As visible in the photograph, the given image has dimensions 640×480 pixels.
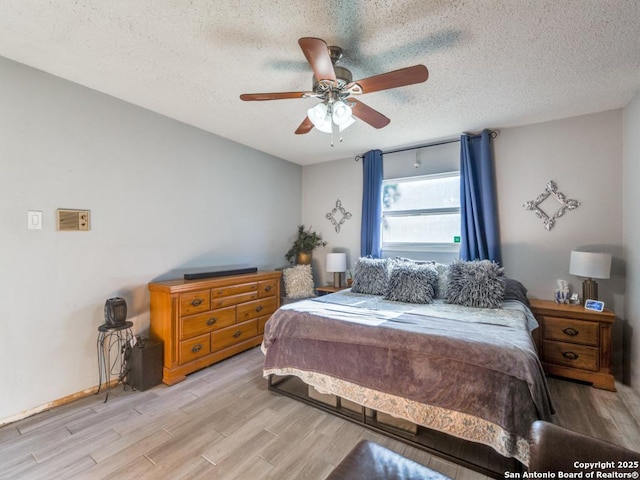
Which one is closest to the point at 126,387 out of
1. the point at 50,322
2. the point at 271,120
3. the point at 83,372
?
the point at 83,372

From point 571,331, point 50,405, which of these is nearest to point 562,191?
point 571,331

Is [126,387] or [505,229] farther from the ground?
[505,229]

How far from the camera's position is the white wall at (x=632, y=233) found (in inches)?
95.3

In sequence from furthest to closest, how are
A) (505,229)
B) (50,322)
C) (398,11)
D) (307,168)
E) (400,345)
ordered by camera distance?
(307,168), (505,229), (50,322), (400,345), (398,11)

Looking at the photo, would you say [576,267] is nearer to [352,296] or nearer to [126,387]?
[352,296]

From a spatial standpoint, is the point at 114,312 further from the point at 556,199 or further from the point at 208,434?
the point at 556,199

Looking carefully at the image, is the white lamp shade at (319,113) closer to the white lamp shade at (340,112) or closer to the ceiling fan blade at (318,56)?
the white lamp shade at (340,112)

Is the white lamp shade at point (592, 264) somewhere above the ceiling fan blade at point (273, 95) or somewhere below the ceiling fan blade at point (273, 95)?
below

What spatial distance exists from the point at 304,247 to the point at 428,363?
2.96 meters

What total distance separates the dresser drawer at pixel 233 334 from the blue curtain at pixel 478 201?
105 inches

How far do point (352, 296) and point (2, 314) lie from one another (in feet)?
9.34

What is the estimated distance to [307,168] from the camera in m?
4.85

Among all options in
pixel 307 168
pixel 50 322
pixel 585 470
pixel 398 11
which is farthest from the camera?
pixel 307 168

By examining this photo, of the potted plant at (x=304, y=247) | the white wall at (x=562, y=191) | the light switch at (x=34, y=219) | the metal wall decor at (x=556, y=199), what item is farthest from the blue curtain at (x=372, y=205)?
the light switch at (x=34, y=219)
